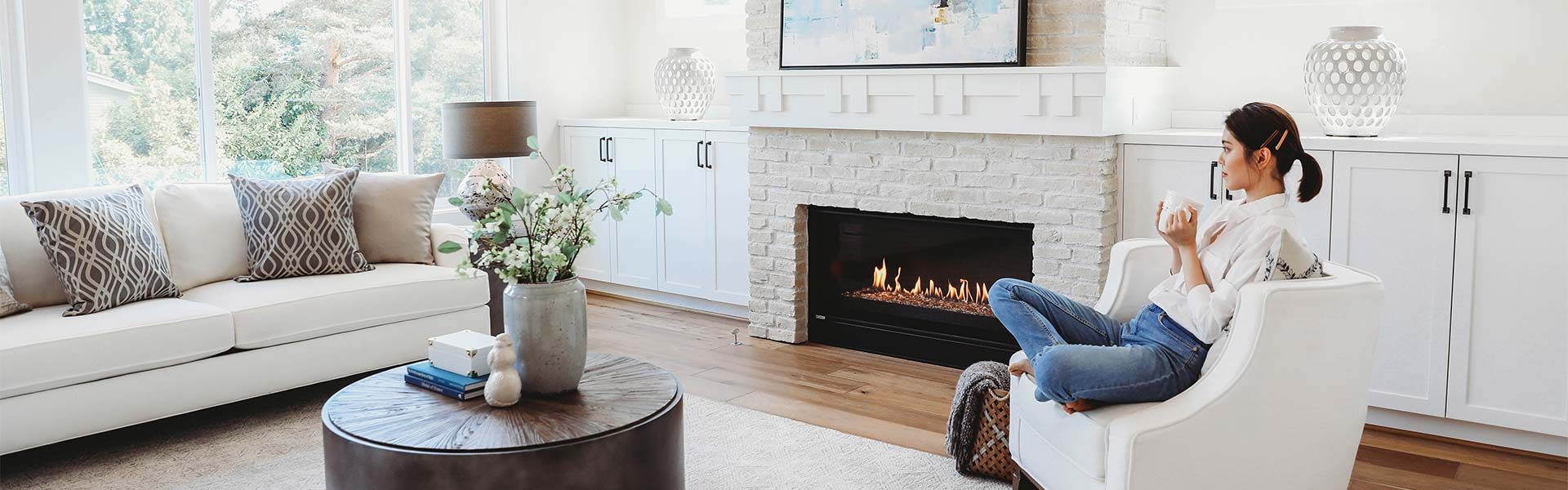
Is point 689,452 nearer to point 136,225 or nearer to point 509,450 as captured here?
point 509,450

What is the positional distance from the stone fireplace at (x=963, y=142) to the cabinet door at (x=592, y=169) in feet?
3.68

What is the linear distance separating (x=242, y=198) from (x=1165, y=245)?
3.02 metres

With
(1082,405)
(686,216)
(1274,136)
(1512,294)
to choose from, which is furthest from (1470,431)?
(686,216)

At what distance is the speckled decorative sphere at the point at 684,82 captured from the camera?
17.9ft

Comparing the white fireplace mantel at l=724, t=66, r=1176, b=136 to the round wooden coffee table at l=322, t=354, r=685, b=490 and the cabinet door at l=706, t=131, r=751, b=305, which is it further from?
the round wooden coffee table at l=322, t=354, r=685, b=490

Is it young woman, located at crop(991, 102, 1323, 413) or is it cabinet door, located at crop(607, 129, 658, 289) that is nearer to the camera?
young woman, located at crop(991, 102, 1323, 413)

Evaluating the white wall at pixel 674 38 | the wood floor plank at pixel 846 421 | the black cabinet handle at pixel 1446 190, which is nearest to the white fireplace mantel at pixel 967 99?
the white wall at pixel 674 38

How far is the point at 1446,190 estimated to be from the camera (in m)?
3.41

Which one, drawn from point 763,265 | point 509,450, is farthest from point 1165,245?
point 763,265

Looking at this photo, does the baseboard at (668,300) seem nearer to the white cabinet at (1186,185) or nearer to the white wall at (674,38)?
the white wall at (674,38)

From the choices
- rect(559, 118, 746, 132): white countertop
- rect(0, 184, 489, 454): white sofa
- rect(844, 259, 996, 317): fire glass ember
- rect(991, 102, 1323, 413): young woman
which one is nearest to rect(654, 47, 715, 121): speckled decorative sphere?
rect(559, 118, 746, 132): white countertop

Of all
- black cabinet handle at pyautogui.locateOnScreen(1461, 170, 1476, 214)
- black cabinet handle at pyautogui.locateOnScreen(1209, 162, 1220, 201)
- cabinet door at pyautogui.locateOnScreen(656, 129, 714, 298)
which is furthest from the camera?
cabinet door at pyautogui.locateOnScreen(656, 129, 714, 298)

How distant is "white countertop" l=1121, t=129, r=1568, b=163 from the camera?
3262mm

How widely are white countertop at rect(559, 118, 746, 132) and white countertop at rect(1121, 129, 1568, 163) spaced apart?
190cm
